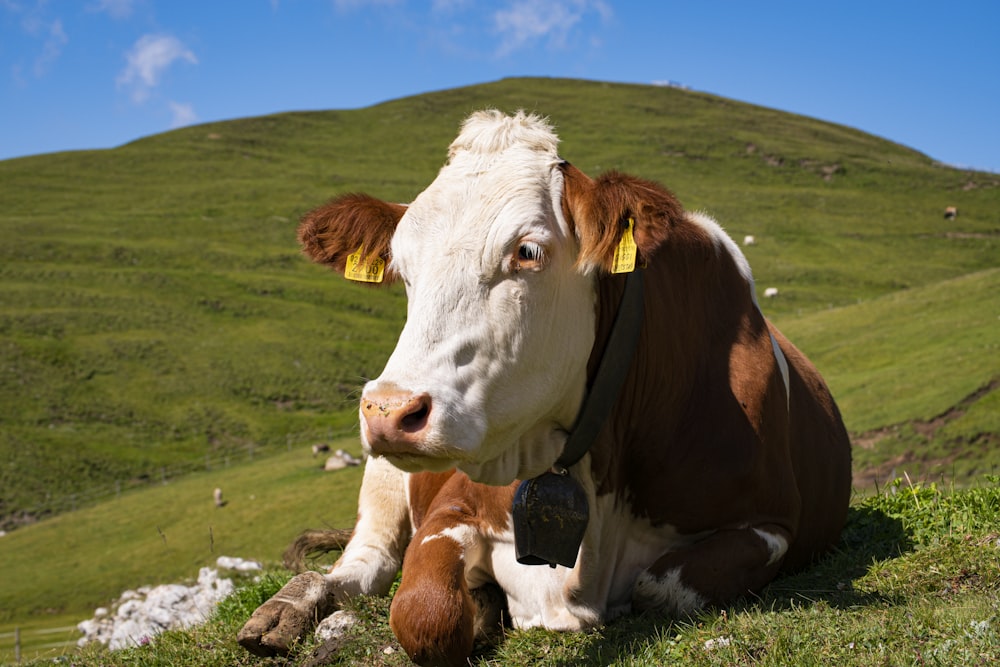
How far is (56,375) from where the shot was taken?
5012 cm

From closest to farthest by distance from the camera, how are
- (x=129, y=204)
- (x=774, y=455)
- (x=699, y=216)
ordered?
(x=774, y=455) < (x=699, y=216) < (x=129, y=204)

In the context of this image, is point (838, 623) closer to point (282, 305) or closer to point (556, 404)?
point (556, 404)

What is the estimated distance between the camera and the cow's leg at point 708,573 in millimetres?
4227

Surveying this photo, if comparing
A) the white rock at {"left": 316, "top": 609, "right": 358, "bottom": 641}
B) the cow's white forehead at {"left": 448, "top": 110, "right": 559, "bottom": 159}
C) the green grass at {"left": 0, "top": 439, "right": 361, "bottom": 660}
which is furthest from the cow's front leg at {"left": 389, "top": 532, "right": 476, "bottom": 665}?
the green grass at {"left": 0, "top": 439, "right": 361, "bottom": 660}

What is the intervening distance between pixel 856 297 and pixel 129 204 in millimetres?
62140

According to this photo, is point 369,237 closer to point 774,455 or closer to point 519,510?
point 519,510

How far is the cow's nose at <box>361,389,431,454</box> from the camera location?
3.34 m

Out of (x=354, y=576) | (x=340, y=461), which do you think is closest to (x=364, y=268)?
(x=354, y=576)

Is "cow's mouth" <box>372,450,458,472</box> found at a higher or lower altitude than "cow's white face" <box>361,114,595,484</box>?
lower

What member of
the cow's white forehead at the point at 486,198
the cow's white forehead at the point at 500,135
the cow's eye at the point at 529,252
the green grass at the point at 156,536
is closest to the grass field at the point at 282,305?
the green grass at the point at 156,536

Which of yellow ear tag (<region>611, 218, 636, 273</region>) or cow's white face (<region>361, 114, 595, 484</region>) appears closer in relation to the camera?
cow's white face (<region>361, 114, 595, 484</region>)

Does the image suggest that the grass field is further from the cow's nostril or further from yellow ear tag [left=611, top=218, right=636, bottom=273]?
the cow's nostril

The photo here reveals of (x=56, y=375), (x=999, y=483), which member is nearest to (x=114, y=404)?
(x=56, y=375)

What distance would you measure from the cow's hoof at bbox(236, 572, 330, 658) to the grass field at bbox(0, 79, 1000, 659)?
139 cm
